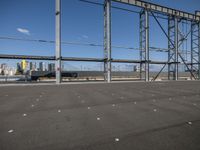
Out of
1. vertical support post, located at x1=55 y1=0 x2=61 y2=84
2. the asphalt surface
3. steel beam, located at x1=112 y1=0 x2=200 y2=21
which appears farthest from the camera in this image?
steel beam, located at x1=112 y1=0 x2=200 y2=21

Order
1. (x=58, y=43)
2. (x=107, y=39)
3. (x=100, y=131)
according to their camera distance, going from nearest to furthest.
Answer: (x=100, y=131) → (x=58, y=43) → (x=107, y=39)

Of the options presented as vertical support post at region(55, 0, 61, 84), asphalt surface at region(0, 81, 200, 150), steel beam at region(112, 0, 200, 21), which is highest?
steel beam at region(112, 0, 200, 21)

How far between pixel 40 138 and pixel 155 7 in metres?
36.0

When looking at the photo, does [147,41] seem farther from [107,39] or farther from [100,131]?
[100,131]

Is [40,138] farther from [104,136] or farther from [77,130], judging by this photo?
[104,136]

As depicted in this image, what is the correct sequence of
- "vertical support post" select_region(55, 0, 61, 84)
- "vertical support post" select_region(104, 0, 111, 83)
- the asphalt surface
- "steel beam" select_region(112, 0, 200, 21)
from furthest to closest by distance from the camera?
"steel beam" select_region(112, 0, 200, 21), "vertical support post" select_region(104, 0, 111, 83), "vertical support post" select_region(55, 0, 61, 84), the asphalt surface

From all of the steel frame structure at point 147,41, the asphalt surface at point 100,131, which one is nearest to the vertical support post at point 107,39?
the steel frame structure at point 147,41

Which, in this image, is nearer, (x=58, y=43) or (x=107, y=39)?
(x=58, y=43)

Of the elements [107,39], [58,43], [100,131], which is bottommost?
[100,131]

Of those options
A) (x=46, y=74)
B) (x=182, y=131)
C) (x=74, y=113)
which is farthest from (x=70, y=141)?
(x=46, y=74)

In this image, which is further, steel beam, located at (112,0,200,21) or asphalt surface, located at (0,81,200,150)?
steel beam, located at (112,0,200,21)

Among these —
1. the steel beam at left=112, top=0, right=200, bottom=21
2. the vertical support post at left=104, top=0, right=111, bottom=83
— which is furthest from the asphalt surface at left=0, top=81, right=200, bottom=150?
the steel beam at left=112, top=0, right=200, bottom=21

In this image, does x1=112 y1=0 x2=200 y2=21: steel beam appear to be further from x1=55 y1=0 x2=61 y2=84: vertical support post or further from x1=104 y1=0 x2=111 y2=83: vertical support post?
x1=55 y1=0 x2=61 y2=84: vertical support post

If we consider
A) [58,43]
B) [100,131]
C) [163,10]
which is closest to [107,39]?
[58,43]
